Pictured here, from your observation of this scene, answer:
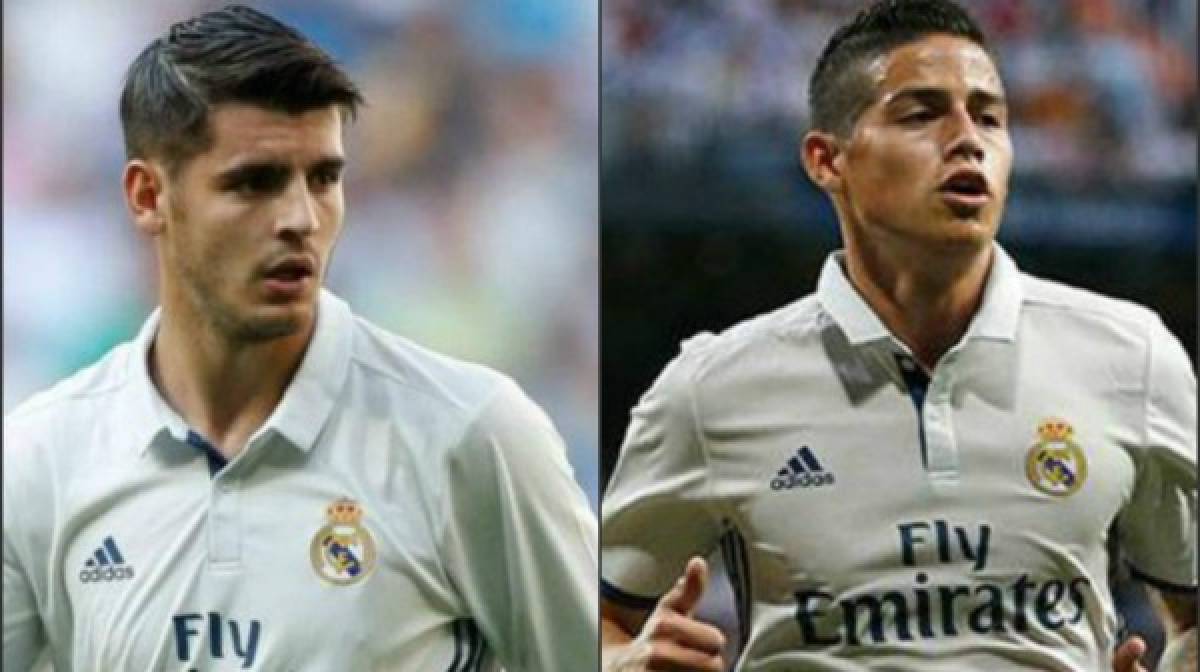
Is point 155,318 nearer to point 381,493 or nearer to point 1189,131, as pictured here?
point 381,493

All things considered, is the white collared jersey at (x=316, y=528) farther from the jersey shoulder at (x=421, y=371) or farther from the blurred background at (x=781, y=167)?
the blurred background at (x=781, y=167)

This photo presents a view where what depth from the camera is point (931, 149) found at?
2064mm

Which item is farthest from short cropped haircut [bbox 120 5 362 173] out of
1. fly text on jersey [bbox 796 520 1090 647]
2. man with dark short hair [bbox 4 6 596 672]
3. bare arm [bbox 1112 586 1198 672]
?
bare arm [bbox 1112 586 1198 672]

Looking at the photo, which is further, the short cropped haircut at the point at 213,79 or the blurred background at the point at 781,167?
the blurred background at the point at 781,167

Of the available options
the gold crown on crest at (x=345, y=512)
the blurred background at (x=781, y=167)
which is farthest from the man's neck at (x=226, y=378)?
the blurred background at (x=781, y=167)

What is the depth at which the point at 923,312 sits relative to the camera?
6.95 feet

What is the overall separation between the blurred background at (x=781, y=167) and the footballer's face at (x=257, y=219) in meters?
0.32

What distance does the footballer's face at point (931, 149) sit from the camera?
2.07m

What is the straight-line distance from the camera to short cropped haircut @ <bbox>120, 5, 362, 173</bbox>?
204 cm

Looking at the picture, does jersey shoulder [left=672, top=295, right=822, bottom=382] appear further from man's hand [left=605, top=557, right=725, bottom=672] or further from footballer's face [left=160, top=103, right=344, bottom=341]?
footballer's face [left=160, top=103, right=344, bottom=341]

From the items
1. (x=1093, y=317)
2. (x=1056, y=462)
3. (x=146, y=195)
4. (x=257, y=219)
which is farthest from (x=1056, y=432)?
(x=146, y=195)

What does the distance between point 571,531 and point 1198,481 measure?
0.69m

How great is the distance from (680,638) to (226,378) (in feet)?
1.84

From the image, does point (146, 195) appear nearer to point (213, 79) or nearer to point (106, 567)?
point (213, 79)
